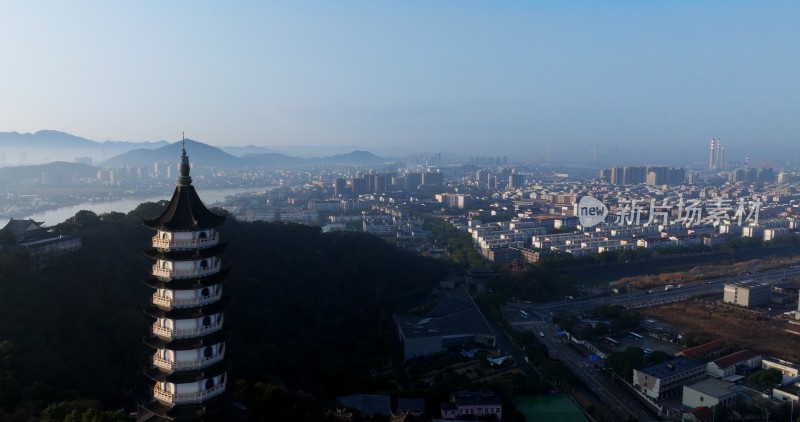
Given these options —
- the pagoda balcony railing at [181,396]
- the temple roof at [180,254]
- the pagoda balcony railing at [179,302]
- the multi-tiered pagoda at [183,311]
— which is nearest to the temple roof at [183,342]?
the multi-tiered pagoda at [183,311]

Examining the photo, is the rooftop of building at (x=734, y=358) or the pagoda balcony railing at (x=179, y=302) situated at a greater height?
the pagoda balcony railing at (x=179, y=302)

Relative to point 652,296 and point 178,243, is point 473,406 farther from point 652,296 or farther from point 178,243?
point 652,296

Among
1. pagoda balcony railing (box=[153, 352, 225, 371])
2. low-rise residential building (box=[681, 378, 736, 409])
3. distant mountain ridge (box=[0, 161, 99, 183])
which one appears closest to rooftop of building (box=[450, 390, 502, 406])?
low-rise residential building (box=[681, 378, 736, 409])

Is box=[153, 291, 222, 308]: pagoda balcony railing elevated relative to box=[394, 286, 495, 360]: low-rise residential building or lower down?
elevated

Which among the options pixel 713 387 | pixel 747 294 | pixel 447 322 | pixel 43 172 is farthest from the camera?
pixel 43 172

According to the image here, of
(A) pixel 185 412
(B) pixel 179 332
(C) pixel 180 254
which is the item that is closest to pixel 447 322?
(A) pixel 185 412

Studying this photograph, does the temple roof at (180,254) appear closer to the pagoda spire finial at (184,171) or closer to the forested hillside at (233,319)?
the pagoda spire finial at (184,171)

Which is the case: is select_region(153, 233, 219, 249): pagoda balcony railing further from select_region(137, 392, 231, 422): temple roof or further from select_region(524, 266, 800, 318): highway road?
select_region(524, 266, 800, 318): highway road
